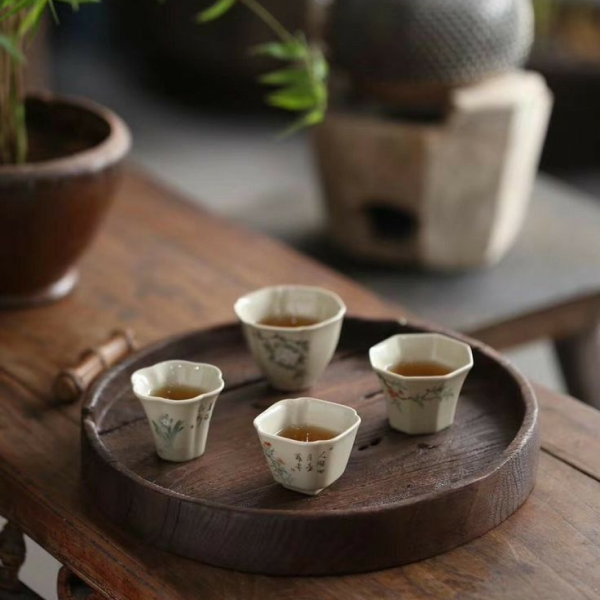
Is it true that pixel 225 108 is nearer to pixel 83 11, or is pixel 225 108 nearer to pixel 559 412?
pixel 83 11

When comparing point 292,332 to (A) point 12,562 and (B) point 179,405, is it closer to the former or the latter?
(B) point 179,405

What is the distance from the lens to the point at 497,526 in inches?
41.0

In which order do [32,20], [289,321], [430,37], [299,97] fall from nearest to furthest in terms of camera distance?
[289,321] < [32,20] < [299,97] < [430,37]

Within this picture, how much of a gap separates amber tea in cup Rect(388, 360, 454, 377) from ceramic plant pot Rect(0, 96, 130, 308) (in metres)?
0.52

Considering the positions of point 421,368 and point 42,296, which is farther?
point 42,296

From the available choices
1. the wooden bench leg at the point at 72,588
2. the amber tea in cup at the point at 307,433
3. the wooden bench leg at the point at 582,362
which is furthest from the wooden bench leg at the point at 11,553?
the wooden bench leg at the point at 582,362

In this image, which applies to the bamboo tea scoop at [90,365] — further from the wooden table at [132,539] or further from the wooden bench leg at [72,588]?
the wooden bench leg at [72,588]

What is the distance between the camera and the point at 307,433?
1.05 meters

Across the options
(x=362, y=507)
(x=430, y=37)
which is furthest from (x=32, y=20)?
(x=430, y=37)

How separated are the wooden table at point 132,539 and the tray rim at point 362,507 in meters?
0.06

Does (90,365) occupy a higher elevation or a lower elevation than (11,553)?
higher

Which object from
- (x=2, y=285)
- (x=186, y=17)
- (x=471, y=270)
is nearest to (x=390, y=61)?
(x=471, y=270)

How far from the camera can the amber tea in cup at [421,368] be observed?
1.15m

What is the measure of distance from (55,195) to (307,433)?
1.82ft
